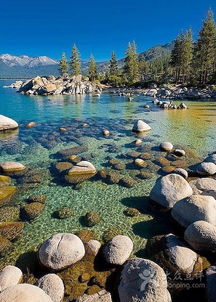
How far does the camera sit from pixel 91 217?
9.03 meters

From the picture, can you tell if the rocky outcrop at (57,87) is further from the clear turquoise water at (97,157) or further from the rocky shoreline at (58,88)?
the clear turquoise water at (97,157)

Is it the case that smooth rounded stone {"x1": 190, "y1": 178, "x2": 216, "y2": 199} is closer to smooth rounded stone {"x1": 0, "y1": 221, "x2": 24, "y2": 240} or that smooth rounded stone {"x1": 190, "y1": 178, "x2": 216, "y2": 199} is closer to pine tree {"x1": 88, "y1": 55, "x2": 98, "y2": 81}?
smooth rounded stone {"x1": 0, "y1": 221, "x2": 24, "y2": 240}

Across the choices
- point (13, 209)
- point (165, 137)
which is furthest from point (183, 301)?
point (165, 137)

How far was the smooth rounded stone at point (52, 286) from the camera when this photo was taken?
5.51 m

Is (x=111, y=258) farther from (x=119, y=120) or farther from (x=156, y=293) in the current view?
(x=119, y=120)

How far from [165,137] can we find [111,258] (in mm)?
15850

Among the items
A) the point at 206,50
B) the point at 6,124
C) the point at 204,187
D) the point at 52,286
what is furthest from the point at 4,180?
the point at 206,50

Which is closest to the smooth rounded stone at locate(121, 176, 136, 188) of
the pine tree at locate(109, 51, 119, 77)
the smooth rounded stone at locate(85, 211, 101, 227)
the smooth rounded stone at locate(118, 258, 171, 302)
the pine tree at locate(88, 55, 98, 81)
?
the smooth rounded stone at locate(85, 211, 101, 227)

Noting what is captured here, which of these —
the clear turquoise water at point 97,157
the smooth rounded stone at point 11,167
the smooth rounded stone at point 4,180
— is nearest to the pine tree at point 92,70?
the clear turquoise water at point 97,157

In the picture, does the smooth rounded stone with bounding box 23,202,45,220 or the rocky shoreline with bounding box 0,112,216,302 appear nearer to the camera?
the rocky shoreline with bounding box 0,112,216,302

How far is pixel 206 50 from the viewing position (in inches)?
2493

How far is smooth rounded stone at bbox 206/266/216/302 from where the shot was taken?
5242mm

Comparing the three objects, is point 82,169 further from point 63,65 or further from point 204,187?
point 63,65

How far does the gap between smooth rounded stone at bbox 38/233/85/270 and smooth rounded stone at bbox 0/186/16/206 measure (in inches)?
182
